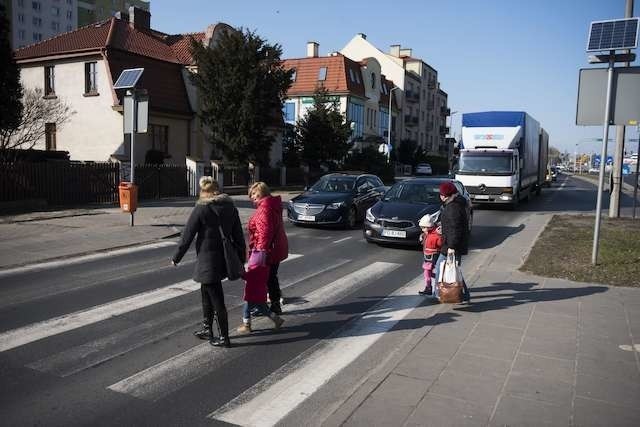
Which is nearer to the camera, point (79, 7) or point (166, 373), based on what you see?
point (166, 373)

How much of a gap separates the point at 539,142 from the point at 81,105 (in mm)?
23712

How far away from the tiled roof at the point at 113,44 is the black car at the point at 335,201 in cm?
1413

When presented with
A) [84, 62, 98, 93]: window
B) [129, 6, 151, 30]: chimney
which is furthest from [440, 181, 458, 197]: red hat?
[129, 6, 151, 30]: chimney

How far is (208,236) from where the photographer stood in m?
5.14

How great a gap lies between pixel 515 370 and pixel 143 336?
3752 mm

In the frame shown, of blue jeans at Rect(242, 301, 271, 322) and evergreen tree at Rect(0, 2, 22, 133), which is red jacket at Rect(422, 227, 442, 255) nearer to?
blue jeans at Rect(242, 301, 271, 322)

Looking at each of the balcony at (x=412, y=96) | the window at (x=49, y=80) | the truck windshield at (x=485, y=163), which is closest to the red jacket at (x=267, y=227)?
the truck windshield at (x=485, y=163)

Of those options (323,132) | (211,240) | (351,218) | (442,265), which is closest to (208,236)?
(211,240)

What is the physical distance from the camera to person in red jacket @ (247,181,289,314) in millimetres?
5824

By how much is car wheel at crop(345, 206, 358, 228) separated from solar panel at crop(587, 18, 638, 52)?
7460 millimetres

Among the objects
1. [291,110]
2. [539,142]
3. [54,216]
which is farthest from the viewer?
[291,110]

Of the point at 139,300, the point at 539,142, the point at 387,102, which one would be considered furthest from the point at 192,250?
the point at 387,102

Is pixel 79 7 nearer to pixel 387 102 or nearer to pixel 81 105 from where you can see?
pixel 387 102

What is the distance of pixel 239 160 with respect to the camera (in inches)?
1013
